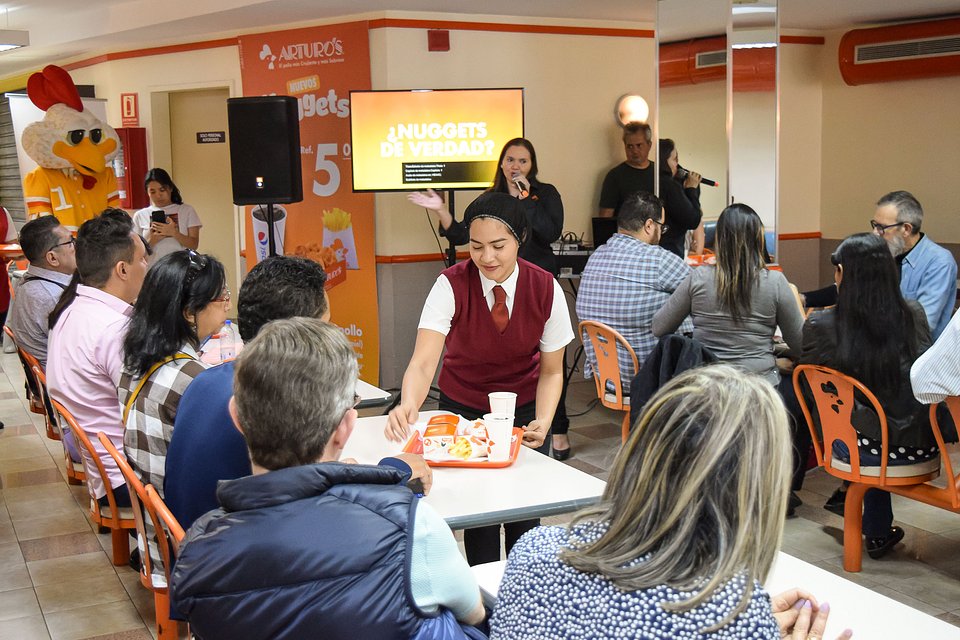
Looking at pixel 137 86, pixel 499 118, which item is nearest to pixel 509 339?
pixel 499 118

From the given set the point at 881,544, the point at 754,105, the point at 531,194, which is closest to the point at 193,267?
the point at 881,544

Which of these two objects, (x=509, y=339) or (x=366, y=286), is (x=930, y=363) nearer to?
(x=509, y=339)

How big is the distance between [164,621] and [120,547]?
5.23 feet

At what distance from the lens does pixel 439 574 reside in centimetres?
158

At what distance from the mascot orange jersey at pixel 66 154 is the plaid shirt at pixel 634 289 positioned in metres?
5.16

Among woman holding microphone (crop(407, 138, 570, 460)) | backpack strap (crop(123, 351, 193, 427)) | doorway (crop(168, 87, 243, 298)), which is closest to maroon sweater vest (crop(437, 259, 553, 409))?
backpack strap (crop(123, 351, 193, 427))

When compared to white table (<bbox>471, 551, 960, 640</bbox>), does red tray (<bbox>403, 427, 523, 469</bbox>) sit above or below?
above

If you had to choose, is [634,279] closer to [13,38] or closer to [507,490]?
[507,490]

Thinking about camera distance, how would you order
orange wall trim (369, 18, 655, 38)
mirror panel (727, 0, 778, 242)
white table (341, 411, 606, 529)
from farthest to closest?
1. orange wall trim (369, 18, 655, 38)
2. mirror panel (727, 0, 778, 242)
3. white table (341, 411, 606, 529)

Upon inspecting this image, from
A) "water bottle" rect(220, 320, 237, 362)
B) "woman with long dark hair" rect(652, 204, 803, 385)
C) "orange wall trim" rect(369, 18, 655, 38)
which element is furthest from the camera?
"orange wall trim" rect(369, 18, 655, 38)

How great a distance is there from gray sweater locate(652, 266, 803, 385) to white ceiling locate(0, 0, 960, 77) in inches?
86.8

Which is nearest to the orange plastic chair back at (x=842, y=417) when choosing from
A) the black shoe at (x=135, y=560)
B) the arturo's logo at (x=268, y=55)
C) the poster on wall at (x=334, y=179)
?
the black shoe at (x=135, y=560)

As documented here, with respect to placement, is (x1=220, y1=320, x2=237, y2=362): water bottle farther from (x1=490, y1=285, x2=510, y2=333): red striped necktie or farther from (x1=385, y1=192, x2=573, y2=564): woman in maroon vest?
(x1=490, y1=285, x2=510, y2=333): red striped necktie

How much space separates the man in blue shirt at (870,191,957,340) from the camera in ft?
16.5
